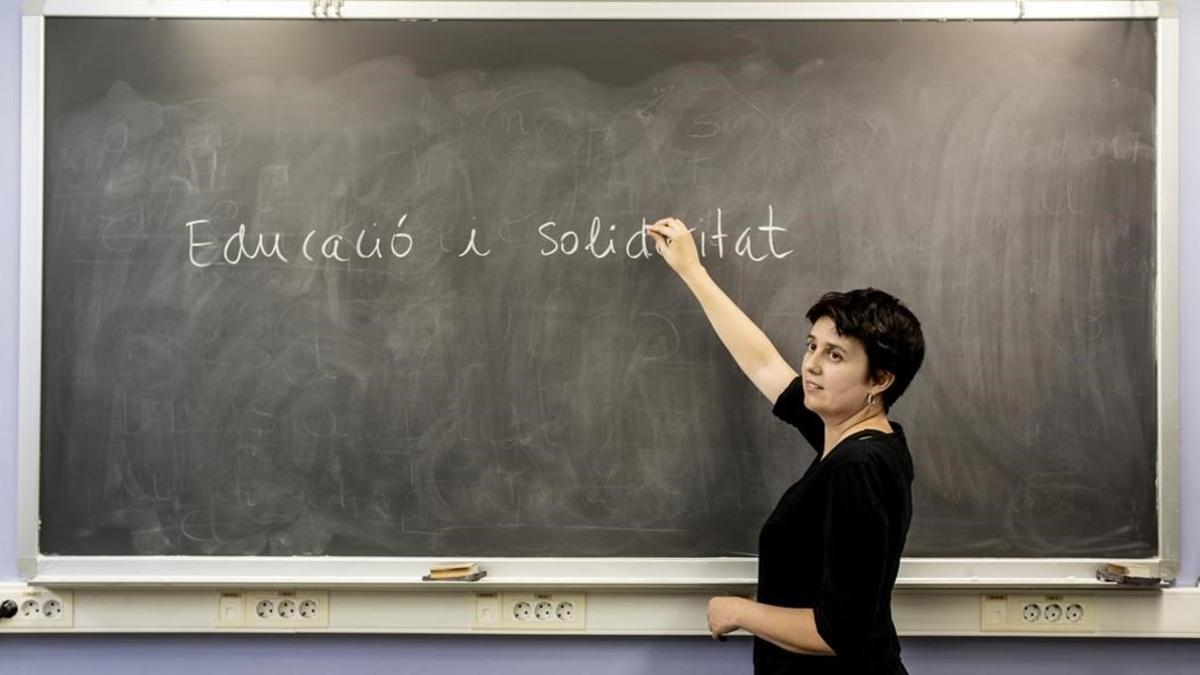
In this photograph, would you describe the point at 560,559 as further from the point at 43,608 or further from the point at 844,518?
the point at 43,608

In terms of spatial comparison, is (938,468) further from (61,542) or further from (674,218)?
(61,542)

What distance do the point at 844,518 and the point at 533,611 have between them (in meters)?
0.82

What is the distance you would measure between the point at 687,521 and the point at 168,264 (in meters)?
1.28

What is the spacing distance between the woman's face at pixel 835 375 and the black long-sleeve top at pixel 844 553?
66 millimetres

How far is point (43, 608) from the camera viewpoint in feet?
6.55

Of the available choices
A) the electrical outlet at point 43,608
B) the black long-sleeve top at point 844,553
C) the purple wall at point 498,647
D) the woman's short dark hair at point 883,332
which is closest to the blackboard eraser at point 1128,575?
the purple wall at point 498,647

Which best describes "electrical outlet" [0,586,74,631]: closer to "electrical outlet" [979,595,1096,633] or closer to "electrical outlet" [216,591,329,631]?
"electrical outlet" [216,591,329,631]

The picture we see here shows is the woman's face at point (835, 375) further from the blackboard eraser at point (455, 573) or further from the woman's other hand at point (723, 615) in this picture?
the blackboard eraser at point (455, 573)

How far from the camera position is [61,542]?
6.54 ft

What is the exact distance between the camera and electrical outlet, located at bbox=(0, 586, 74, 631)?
199 centimetres

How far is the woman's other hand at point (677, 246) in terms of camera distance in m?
1.94

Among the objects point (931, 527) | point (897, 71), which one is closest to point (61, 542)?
point (931, 527)

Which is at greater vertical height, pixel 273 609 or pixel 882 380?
pixel 882 380

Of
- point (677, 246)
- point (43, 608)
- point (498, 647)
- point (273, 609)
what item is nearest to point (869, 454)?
point (677, 246)
